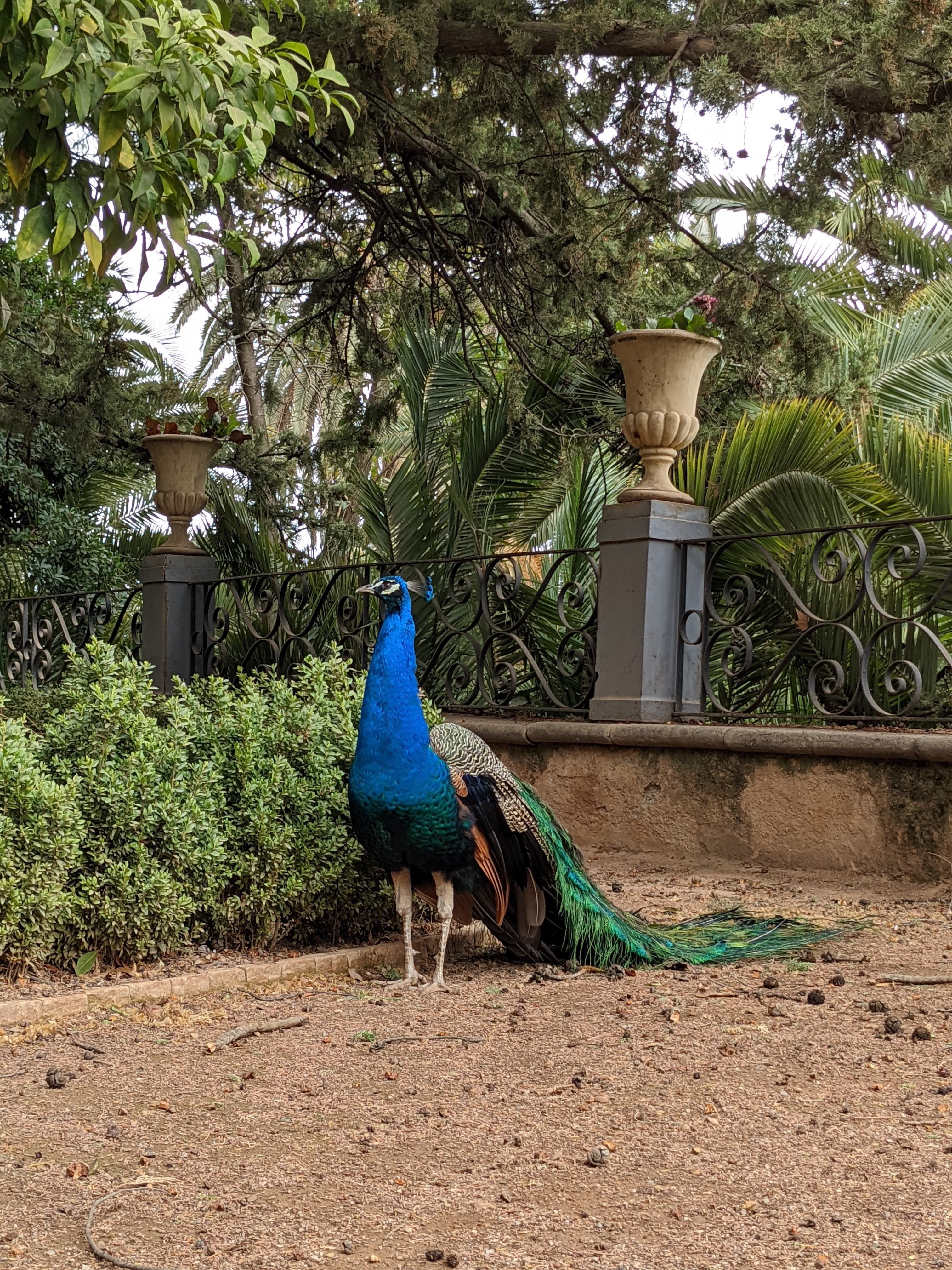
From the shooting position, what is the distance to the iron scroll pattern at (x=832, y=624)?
244 inches

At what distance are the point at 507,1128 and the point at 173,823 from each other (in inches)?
75.0

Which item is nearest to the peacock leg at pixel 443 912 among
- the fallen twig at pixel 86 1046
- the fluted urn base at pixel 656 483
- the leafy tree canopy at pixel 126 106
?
the fallen twig at pixel 86 1046

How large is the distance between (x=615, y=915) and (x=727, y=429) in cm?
441

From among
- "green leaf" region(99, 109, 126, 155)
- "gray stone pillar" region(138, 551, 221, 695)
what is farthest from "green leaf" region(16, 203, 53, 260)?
"gray stone pillar" region(138, 551, 221, 695)

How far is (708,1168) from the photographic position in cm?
279

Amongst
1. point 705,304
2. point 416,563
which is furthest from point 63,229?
point 705,304

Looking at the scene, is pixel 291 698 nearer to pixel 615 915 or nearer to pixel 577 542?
pixel 615 915

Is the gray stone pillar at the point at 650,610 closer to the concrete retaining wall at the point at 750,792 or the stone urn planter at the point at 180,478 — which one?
the concrete retaining wall at the point at 750,792

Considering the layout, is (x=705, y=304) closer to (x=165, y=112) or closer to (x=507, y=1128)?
(x=165, y=112)

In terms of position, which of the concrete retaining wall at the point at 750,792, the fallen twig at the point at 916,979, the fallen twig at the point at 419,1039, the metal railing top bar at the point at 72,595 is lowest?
the fallen twig at the point at 419,1039

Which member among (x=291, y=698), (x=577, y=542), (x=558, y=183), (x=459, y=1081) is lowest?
(x=459, y=1081)

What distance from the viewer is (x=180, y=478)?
984cm

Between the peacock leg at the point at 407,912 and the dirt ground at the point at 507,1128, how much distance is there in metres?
0.13

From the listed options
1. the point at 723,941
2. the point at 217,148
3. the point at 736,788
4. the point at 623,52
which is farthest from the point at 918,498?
the point at 217,148
